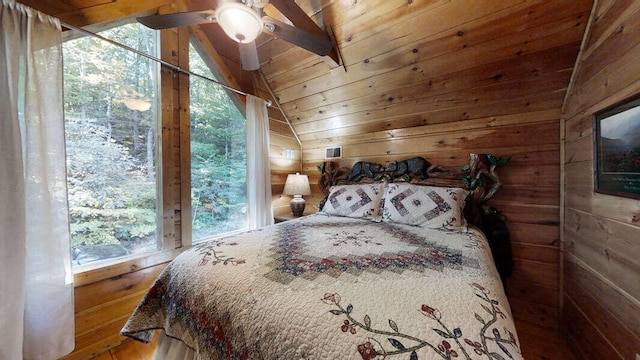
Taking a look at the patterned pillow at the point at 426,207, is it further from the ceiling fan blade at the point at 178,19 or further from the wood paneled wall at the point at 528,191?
the ceiling fan blade at the point at 178,19

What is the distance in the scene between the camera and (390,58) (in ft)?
6.16

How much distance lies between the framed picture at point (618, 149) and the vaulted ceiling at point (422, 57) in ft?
1.89

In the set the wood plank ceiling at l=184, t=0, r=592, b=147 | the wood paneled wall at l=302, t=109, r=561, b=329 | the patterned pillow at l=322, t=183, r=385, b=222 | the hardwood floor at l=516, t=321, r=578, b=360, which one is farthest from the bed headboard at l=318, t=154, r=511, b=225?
the hardwood floor at l=516, t=321, r=578, b=360

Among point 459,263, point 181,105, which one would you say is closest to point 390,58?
point 459,263

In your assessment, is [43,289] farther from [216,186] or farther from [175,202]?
[216,186]

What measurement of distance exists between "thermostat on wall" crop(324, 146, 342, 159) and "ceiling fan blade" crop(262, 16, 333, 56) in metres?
1.43

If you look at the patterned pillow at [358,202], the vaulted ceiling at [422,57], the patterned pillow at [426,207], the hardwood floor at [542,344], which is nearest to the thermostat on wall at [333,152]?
the vaulted ceiling at [422,57]

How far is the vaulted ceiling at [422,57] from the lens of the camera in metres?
1.40

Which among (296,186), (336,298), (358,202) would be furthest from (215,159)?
(336,298)

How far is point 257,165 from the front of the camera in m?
2.34

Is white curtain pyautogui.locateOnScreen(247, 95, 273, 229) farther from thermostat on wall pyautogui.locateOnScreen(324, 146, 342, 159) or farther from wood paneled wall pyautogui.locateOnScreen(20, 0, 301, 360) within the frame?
thermostat on wall pyautogui.locateOnScreen(324, 146, 342, 159)

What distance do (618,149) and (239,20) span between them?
6.60ft

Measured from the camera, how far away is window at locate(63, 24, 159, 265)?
1.41 meters

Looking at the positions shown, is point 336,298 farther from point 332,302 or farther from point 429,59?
point 429,59
